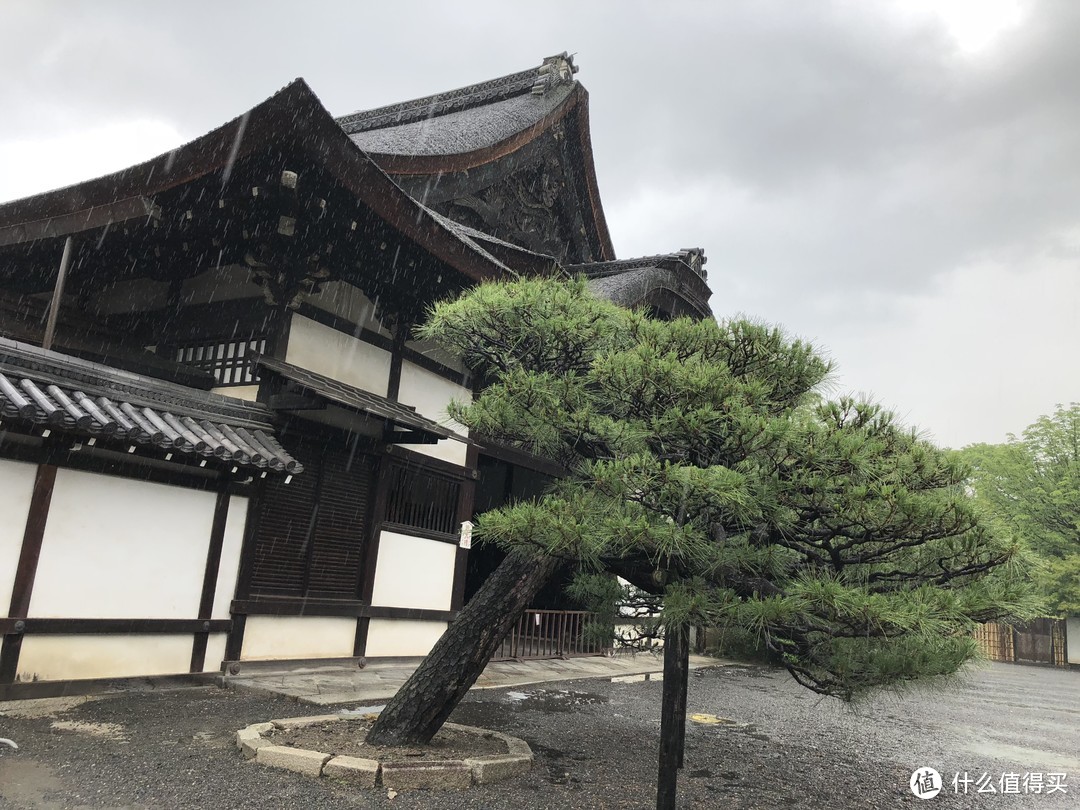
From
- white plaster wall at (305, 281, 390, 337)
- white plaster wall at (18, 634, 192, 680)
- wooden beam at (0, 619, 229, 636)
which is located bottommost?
white plaster wall at (18, 634, 192, 680)

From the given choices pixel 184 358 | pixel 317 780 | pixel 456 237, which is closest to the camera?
pixel 317 780

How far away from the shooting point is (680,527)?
3.78 metres

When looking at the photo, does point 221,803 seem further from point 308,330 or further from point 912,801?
point 308,330

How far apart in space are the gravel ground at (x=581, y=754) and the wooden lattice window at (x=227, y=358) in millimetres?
3341

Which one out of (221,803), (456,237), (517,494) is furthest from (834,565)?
(517,494)

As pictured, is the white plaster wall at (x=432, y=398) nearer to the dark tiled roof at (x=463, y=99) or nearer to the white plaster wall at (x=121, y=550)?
the white plaster wall at (x=121, y=550)

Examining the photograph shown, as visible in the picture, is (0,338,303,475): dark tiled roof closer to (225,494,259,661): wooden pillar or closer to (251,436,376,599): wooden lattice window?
(225,494,259,661): wooden pillar

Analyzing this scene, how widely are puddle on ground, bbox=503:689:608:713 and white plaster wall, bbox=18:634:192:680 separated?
349cm

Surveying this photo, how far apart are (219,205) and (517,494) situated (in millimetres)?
8646

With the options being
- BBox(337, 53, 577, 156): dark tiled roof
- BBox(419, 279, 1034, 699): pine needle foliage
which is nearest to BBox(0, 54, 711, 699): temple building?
BBox(337, 53, 577, 156): dark tiled roof

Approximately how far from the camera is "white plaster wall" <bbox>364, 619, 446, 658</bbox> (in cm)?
888

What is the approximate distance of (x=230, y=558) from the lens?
24.0 ft

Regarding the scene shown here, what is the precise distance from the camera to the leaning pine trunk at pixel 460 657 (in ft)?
16.3

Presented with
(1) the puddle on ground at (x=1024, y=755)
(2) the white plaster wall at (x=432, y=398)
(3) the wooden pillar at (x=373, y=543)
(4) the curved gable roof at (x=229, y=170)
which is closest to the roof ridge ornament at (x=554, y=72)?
(2) the white plaster wall at (x=432, y=398)
